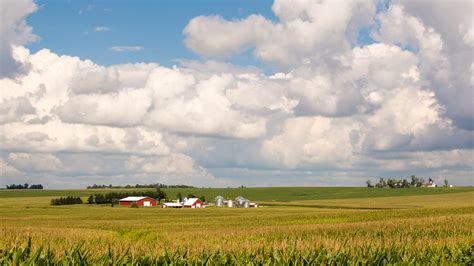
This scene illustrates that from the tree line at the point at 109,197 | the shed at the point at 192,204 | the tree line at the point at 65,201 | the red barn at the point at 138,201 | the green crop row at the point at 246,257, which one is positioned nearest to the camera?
the green crop row at the point at 246,257

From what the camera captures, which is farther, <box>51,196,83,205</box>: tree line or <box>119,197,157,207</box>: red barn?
<box>119,197,157,207</box>: red barn

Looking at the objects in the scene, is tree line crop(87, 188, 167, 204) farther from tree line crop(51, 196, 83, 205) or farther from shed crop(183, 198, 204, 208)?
shed crop(183, 198, 204, 208)

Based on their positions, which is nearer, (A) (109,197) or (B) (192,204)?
(B) (192,204)

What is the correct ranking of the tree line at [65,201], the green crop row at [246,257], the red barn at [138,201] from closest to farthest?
the green crop row at [246,257]
the tree line at [65,201]
the red barn at [138,201]

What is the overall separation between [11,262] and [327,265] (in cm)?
701

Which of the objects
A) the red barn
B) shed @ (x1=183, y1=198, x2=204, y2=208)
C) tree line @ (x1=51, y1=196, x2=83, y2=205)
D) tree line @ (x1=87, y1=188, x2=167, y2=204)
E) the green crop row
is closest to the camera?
the green crop row

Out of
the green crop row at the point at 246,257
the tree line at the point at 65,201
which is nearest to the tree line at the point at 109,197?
the tree line at the point at 65,201

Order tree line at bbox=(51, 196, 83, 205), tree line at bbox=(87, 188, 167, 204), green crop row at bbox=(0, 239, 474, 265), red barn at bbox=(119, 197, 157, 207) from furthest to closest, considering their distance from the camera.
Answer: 1. tree line at bbox=(87, 188, 167, 204)
2. red barn at bbox=(119, 197, 157, 207)
3. tree line at bbox=(51, 196, 83, 205)
4. green crop row at bbox=(0, 239, 474, 265)

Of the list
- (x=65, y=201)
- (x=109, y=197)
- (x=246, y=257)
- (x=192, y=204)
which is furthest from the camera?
(x=109, y=197)

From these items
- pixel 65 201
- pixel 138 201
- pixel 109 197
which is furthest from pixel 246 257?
pixel 109 197

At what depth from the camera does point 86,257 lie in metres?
12.4

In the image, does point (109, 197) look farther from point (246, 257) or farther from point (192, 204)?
point (246, 257)

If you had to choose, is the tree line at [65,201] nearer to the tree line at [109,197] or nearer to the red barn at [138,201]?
the tree line at [109,197]

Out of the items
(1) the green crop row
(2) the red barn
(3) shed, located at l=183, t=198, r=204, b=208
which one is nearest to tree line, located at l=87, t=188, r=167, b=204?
(2) the red barn
